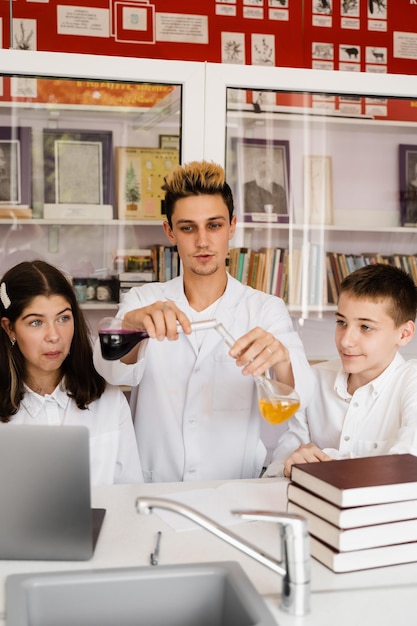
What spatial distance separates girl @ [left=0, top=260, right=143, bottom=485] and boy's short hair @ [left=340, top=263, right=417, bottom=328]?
0.75 m

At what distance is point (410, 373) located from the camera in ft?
6.07

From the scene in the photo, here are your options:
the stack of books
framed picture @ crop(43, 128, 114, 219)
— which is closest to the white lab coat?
framed picture @ crop(43, 128, 114, 219)

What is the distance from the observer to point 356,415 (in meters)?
1.86

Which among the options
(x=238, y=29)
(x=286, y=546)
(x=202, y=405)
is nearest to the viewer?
(x=286, y=546)

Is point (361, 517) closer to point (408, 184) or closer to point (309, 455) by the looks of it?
point (309, 455)

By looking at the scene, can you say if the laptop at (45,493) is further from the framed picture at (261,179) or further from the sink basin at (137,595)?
the framed picture at (261,179)

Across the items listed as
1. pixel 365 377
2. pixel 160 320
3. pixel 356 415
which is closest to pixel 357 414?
pixel 356 415

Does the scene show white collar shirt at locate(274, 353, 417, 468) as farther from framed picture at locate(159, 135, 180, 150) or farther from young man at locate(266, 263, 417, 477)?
framed picture at locate(159, 135, 180, 150)

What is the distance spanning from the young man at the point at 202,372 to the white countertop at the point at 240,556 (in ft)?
1.59

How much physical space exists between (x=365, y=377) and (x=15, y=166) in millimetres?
1598

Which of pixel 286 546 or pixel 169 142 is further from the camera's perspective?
pixel 169 142

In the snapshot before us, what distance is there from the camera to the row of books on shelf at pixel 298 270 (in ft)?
9.55

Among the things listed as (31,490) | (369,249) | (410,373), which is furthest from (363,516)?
(369,249)

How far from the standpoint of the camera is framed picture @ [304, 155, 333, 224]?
2.99 metres
